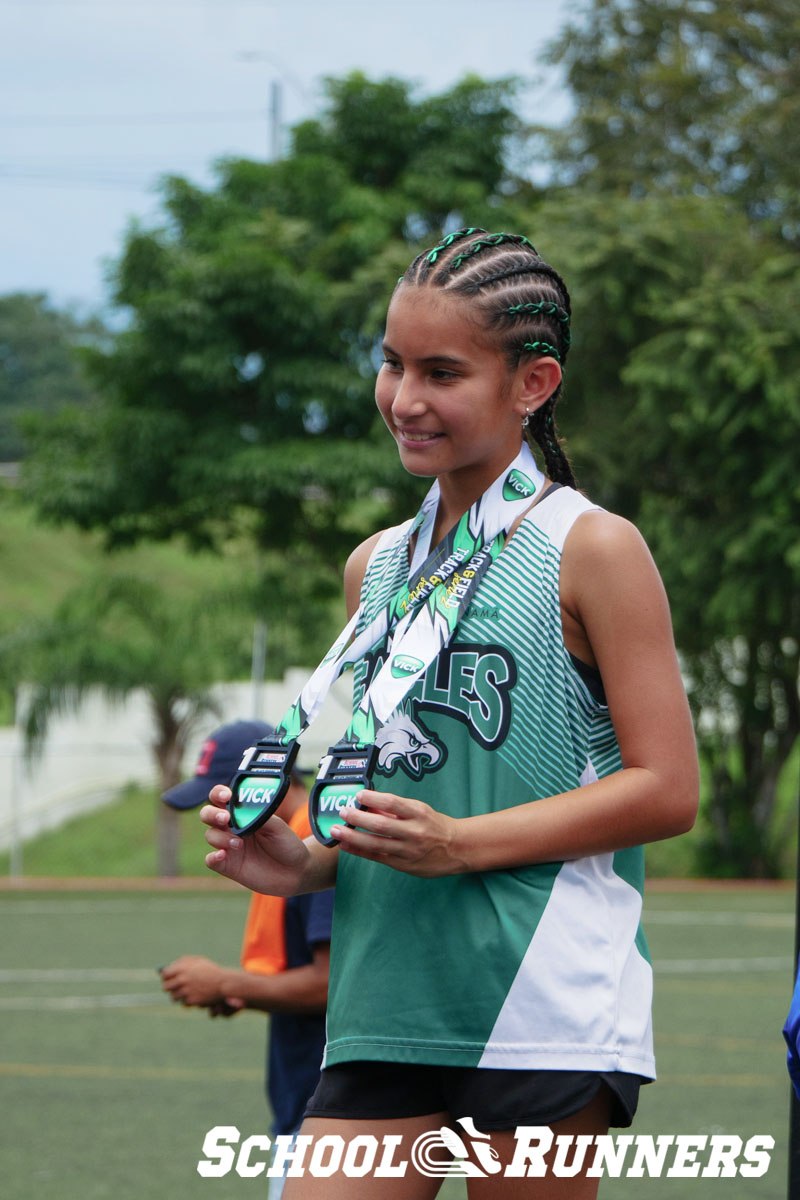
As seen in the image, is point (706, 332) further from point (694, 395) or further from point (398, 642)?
point (398, 642)

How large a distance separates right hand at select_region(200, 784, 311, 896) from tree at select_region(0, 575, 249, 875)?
699 inches

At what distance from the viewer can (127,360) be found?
18953mm

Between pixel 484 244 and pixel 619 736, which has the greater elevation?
pixel 484 244

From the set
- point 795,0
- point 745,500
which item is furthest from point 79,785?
point 795,0

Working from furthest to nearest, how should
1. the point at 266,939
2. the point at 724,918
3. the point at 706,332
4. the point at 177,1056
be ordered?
the point at 706,332 < the point at 724,918 < the point at 177,1056 < the point at 266,939

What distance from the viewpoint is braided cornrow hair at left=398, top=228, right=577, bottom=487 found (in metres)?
1.98

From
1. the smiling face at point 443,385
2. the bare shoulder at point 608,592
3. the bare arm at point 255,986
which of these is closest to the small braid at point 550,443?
the smiling face at point 443,385

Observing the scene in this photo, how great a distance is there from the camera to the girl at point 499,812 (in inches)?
72.5

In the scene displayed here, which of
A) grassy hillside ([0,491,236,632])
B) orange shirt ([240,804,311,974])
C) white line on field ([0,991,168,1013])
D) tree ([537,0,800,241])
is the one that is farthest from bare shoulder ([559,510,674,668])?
grassy hillside ([0,491,236,632])

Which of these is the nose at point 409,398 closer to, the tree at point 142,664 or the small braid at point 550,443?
the small braid at point 550,443

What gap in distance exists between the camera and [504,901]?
1868mm

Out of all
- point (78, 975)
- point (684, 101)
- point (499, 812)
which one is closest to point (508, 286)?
point (499, 812)

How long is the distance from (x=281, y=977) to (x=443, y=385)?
1701 mm

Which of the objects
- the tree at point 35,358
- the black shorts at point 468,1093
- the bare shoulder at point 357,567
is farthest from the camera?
the tree at point 35,358
